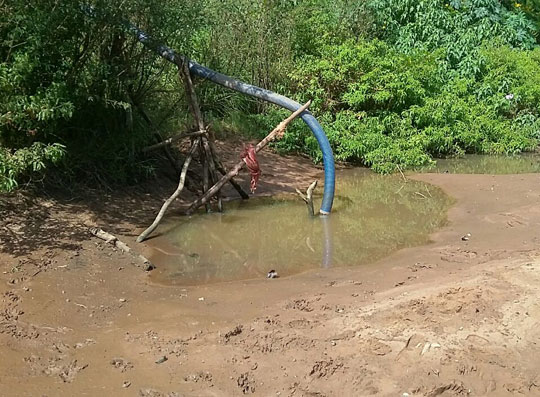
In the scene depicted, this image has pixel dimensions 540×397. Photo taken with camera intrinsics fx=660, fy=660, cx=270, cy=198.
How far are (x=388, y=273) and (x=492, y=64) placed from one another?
9538 millimetres

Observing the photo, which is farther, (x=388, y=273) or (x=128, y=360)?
(x=388, y=273)

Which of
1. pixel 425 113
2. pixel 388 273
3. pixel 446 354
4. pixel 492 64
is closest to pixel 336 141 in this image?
pixel 425 113

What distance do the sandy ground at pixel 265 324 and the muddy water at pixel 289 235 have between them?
0.42m

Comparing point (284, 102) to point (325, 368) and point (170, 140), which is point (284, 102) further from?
point (325, 368)

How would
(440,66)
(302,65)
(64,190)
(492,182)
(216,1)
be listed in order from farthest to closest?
1. (440,66)
2. (302,65)
3. (216,1)
4. (492,182)
5. (64,190)

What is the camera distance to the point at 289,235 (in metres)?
8.16

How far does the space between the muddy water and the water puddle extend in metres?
1.76

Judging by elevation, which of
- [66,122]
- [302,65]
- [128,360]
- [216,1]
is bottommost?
[128,360]

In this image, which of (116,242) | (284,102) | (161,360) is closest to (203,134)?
(284,102)

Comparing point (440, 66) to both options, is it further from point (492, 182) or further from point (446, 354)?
point (446, 354)

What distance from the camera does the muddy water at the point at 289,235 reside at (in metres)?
7.01

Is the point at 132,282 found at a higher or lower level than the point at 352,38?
lower

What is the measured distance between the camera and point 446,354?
452 centimetres

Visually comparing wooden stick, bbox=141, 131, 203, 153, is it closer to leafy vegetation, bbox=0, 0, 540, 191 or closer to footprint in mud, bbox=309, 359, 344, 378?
leafy vegetation, bbox=0, 0, 540, 191
